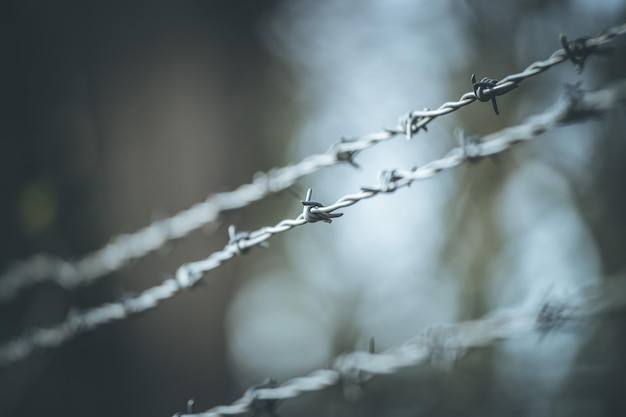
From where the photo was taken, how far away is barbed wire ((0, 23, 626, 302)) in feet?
2.84

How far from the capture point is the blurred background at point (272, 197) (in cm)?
350

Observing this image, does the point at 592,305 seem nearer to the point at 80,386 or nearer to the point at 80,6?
the point at 80,386

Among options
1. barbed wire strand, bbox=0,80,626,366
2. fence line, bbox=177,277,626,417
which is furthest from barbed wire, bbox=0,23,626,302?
fence line, bbox=177,277,626,417

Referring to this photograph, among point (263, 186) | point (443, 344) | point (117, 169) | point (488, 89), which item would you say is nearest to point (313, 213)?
point (488, 89)

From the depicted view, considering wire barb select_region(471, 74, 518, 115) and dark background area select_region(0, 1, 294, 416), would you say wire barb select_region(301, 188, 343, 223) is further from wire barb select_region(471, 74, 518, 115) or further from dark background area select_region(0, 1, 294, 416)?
dark background area select_region(0, 1, 294, 416)

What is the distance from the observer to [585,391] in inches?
194

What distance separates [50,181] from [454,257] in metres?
4.61

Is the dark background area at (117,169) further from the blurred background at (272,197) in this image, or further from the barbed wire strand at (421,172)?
the barbed wire strand at (421,172)

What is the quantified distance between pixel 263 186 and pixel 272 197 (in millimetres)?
177

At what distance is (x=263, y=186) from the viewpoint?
1.46 m

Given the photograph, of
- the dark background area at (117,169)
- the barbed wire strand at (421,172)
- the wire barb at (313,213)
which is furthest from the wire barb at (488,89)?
the dark background area at (117,169)

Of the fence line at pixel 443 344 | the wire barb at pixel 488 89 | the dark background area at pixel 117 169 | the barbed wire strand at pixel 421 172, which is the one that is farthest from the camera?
the dark background area at pixel 117 169

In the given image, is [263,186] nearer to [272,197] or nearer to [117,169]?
[272,197]

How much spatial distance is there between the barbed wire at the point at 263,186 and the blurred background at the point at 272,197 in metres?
0.08
